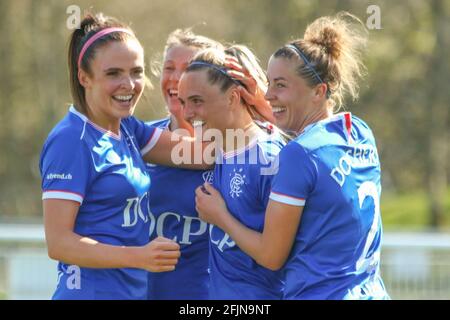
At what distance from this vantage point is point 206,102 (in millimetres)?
4703

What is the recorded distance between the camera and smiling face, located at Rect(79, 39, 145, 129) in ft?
15.0

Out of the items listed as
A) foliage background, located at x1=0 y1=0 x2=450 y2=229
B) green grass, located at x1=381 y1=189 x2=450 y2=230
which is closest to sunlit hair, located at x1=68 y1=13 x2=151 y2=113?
green grass, located at x1=381 y1=189 x2=450 y2=230

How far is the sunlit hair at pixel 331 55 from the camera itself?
14.6 ft

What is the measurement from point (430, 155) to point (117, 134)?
19.6 meters

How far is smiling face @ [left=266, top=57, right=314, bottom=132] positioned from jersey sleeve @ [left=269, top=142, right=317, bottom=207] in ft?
1.05

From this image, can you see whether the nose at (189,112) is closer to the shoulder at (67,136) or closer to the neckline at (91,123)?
the neckline at (91,123)

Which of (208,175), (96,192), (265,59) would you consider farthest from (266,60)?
(96,192)

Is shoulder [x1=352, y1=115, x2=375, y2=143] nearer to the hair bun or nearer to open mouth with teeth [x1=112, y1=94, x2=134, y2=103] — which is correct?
the hair bun

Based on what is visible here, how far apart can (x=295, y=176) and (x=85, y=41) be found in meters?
1.35

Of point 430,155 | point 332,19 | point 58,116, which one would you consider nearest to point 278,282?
point 332,19

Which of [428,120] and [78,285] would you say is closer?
[78,285]

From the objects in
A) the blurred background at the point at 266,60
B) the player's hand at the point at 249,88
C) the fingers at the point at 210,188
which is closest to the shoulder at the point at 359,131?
the player's hand at the point at 249,88

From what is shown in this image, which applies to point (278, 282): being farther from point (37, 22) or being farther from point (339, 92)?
point (37, 22)

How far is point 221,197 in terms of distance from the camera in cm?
460
